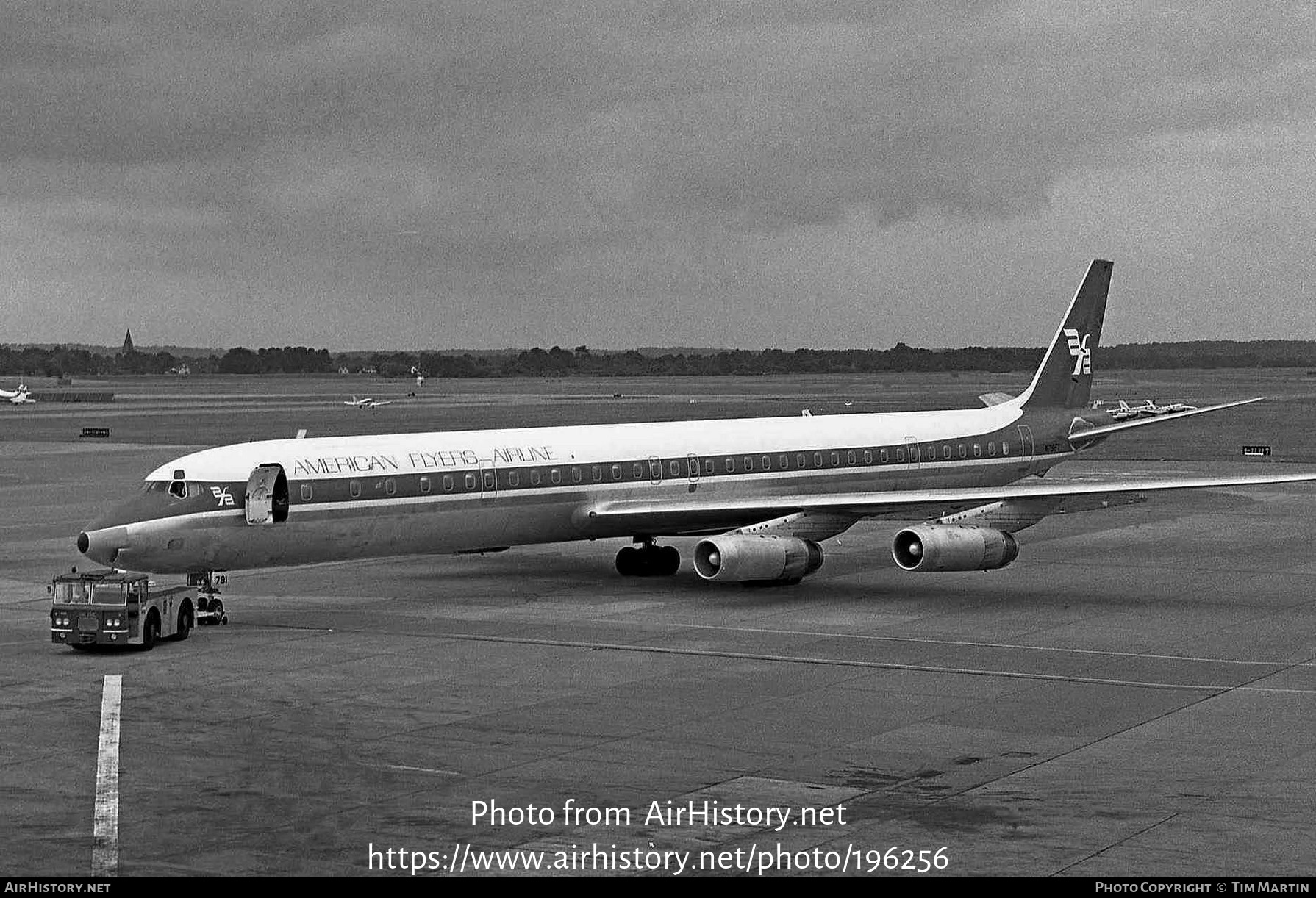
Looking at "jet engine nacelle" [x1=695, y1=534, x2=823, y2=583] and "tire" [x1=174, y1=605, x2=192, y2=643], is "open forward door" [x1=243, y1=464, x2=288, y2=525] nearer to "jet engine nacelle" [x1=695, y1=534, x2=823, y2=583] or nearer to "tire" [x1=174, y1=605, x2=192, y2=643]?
"tire" [x1=174, y1=605, x2=192, y2=643]

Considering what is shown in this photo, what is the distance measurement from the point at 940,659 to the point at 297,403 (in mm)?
137898

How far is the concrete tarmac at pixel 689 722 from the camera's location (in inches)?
746

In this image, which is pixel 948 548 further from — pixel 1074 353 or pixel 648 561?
pixel 1074 353

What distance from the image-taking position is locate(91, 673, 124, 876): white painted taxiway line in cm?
1830

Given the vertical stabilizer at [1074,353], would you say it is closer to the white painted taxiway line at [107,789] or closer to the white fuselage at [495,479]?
the white fuselage at [495,479]

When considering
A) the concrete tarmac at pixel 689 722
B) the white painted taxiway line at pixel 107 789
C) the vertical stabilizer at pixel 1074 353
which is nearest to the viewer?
the white painted taxiway line at pixel 107 789

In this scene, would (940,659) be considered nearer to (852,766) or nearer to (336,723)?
(852,766)

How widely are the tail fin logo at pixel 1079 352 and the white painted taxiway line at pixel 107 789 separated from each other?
32.8 meters

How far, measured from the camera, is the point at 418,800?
20953 millimetres

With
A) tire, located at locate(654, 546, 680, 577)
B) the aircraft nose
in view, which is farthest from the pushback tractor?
tire, located at locate(654, 546, 680, 577)

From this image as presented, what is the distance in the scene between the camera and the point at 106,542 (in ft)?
115

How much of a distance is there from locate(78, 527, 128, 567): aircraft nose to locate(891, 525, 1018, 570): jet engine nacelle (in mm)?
16782

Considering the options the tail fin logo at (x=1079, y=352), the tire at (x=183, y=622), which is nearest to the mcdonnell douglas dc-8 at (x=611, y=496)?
the tire at (x=183, y=622)

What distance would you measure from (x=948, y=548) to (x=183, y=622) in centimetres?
1676
